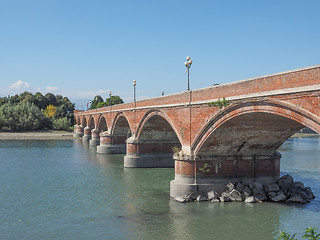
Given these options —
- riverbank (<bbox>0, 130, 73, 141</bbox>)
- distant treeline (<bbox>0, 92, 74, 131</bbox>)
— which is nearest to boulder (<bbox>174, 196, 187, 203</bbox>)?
riverbank (<bbox>0, 130, 73, 141</bbox>)

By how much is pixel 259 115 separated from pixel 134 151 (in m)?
19.6

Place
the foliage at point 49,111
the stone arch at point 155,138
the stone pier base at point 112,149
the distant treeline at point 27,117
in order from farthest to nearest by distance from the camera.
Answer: the foliage at point 49,111 → the distant treeline at point 27,117 → the stone pier base at point 112,149 → the stone arch at point 155,138

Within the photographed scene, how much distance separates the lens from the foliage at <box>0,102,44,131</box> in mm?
80188

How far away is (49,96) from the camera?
11650 cm

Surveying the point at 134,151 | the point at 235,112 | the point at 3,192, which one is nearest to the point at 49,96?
the point at 134,151

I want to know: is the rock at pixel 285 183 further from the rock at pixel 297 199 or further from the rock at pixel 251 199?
the rock at pixel 251 199

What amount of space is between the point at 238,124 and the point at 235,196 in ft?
15.7

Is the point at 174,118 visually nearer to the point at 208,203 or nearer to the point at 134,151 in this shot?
the point at 208,203

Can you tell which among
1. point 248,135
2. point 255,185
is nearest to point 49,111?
point 255,185

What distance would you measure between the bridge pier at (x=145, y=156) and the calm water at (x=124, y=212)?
4912mm

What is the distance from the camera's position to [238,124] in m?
19.8

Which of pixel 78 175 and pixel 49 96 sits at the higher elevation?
pixel 49 96

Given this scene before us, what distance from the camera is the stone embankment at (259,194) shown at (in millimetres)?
21078

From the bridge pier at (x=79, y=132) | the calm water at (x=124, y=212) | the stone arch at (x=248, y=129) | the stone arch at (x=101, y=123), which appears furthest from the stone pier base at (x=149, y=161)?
the bridge pier at (x=79, y=132)
